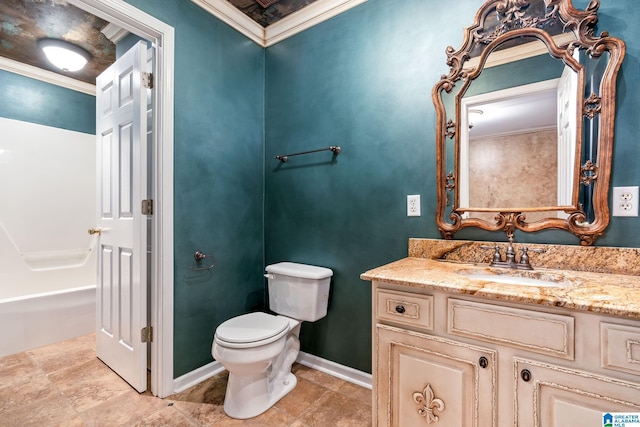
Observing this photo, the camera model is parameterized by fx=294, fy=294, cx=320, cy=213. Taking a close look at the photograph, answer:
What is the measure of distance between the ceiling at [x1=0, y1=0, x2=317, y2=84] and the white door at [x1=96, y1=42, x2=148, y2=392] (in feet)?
1.45

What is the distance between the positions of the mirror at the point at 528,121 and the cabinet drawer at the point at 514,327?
0.60 metres

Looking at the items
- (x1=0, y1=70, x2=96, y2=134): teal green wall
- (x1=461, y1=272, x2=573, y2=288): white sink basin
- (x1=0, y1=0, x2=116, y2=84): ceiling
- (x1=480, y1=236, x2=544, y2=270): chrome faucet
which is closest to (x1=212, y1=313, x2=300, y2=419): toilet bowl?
(x1=461, y1=272, x2=573, y2=288): white sink basin

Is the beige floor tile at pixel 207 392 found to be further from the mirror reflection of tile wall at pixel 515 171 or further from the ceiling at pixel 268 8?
the ceiling at pixel 268 8

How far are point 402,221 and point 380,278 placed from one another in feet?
2.02

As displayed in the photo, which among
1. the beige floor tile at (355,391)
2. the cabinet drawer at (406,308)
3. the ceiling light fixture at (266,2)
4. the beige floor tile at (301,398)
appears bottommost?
the beige floor tile at (355,391)

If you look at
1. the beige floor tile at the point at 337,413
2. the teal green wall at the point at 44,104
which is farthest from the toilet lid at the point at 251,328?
the teal green wall at the point at 44,104

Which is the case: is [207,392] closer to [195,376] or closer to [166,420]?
[195,376]

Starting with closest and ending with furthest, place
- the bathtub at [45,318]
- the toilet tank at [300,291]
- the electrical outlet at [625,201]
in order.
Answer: the electrical outlet at [625,201], the toilet tank at [300,291], the bathtub at [45,318]

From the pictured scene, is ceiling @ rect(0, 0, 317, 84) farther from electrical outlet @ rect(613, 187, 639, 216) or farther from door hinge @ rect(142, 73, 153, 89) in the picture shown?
electrical outlet @ rect(613, 187, 639, 216)

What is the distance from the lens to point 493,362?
37.8 inches

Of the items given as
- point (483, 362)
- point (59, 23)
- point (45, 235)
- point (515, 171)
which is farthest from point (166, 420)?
point (59, 23)

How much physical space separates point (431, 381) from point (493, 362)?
0.23 metres

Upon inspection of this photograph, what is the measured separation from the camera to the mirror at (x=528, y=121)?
125cm

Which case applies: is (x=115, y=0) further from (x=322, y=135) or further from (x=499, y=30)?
(x=499, y=30)
